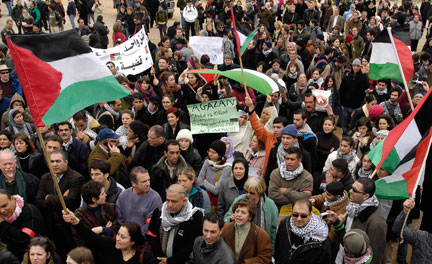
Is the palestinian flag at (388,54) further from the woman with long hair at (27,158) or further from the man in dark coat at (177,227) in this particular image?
the woman with long hair at (27,158)

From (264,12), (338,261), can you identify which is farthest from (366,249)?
(264,12)

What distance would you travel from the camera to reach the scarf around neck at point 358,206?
464 cm

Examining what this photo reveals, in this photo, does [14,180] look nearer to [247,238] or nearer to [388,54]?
[247,238]

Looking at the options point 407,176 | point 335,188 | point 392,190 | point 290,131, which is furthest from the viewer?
point 290,131

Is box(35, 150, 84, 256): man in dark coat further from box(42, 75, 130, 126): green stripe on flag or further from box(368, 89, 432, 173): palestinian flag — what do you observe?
box(368, 89, 432, 173): palestinian flag

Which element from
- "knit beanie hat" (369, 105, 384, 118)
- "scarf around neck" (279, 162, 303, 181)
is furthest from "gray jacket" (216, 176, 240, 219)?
"knit beanie hat" (369, 105, 384, 118)

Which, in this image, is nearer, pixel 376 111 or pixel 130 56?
pixel 376 111

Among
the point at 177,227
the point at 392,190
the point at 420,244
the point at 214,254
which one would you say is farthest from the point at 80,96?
the point at 420,244

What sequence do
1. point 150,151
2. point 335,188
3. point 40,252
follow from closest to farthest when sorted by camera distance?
point 40,252 < point 335,188 < point 150,151

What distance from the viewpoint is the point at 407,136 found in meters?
4.79

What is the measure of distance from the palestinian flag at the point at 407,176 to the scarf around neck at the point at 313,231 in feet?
2.72

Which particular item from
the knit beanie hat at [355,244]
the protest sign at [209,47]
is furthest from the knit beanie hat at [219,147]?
the protest sign at [209,47]

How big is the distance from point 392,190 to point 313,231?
0.99 m

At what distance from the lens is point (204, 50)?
460 inches
